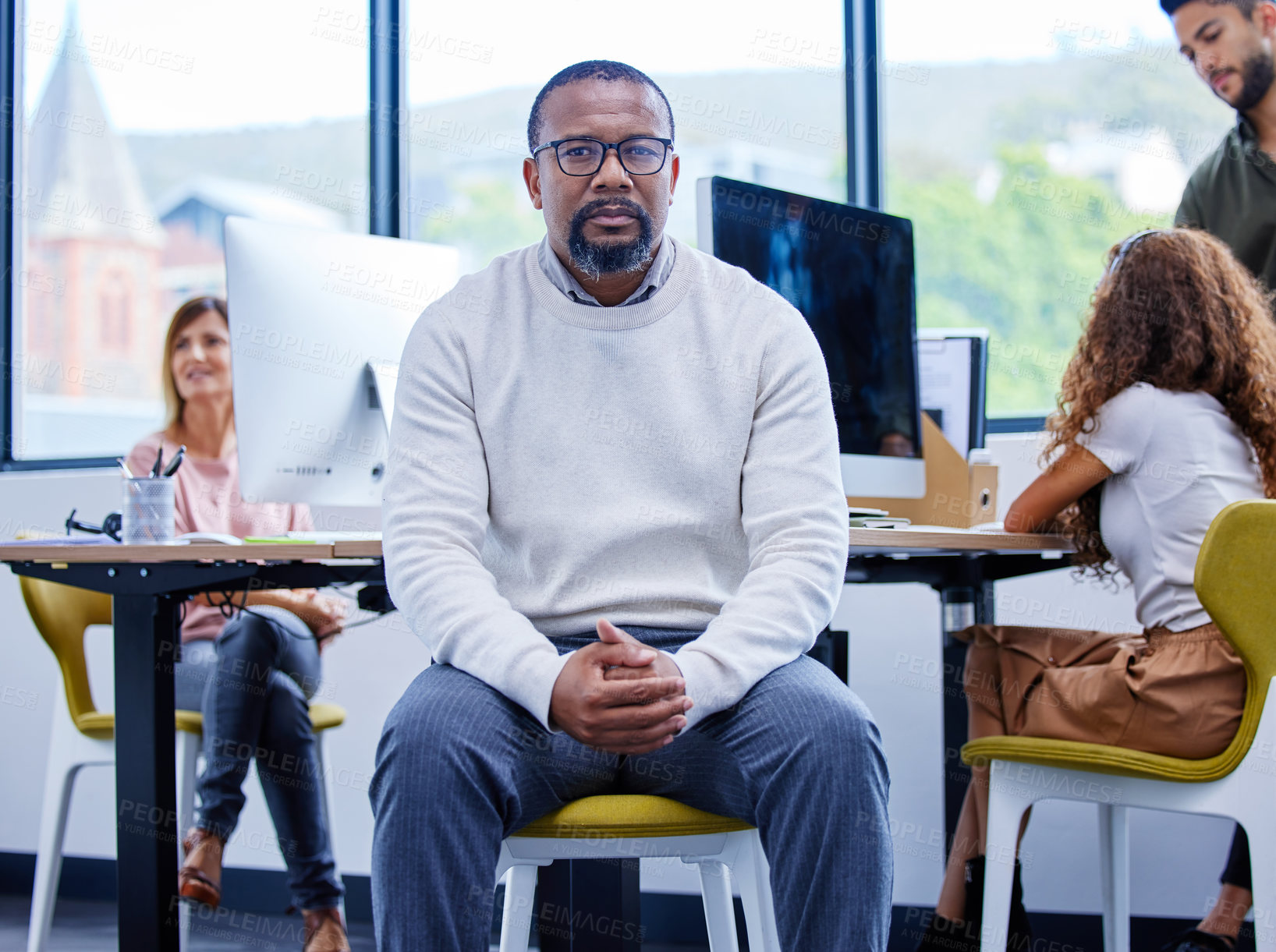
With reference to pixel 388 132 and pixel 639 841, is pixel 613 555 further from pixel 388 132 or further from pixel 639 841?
pixel 388 132

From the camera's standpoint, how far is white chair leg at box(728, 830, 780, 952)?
1335mm

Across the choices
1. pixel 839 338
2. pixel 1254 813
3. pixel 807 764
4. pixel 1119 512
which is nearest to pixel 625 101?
pixel 839 338

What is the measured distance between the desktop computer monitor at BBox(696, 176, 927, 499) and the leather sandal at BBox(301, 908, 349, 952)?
1.29 metres

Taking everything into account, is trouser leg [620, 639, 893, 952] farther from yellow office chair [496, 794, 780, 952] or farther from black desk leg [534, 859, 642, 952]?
black desk leg [534, 859, 642, 952]

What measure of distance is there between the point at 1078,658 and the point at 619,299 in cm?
90

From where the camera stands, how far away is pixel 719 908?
1534 mm

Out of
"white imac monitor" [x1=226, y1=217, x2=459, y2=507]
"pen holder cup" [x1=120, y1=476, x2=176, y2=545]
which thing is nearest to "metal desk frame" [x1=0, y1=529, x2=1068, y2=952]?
"pen holder cup" [x1=120, y1=476, x2=176, y2=545]

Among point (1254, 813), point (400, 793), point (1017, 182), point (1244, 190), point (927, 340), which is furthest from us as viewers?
point (1017, 182)

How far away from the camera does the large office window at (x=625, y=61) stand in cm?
300

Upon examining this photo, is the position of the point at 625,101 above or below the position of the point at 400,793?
above

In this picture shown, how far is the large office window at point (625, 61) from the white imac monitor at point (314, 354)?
51.3 inches

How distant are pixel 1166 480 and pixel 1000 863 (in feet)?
2.13

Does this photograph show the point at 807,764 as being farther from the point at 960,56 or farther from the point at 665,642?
the point at 960,56

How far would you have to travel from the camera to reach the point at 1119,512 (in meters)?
Result: 1.88
